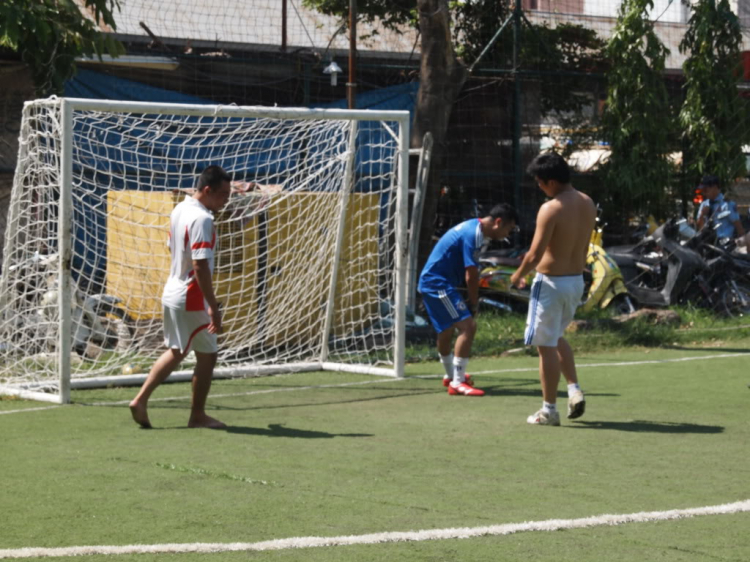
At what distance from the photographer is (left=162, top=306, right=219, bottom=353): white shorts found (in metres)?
8.09

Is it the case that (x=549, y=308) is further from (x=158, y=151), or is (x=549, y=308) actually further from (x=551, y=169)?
(x=158, y=151)

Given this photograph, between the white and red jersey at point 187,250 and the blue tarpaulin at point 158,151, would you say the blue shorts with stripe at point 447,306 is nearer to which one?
the blue tarpaulin at point 158,151

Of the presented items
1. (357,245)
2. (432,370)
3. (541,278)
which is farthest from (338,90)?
(541,278)

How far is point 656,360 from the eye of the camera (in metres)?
12.5

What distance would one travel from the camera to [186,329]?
319 inches

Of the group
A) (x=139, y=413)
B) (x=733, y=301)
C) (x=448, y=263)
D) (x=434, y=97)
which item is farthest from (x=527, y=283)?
(x=139, y=413)

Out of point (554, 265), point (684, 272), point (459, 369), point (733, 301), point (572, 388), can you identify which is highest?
point (554, 265)

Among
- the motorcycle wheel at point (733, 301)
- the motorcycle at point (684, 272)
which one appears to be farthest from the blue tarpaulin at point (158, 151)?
the motorcycle wheel at point (733, 301)

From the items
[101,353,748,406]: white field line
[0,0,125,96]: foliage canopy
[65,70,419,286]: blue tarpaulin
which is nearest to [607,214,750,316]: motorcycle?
[101,353,748,406]: white field line

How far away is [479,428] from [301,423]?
130 centimetres

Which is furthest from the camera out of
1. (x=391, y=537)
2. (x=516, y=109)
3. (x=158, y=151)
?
(x=516, y=109)

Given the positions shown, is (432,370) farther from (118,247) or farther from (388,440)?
(388,440)

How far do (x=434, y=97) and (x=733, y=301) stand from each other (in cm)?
490

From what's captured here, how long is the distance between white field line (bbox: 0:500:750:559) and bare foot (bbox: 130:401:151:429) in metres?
3.27
